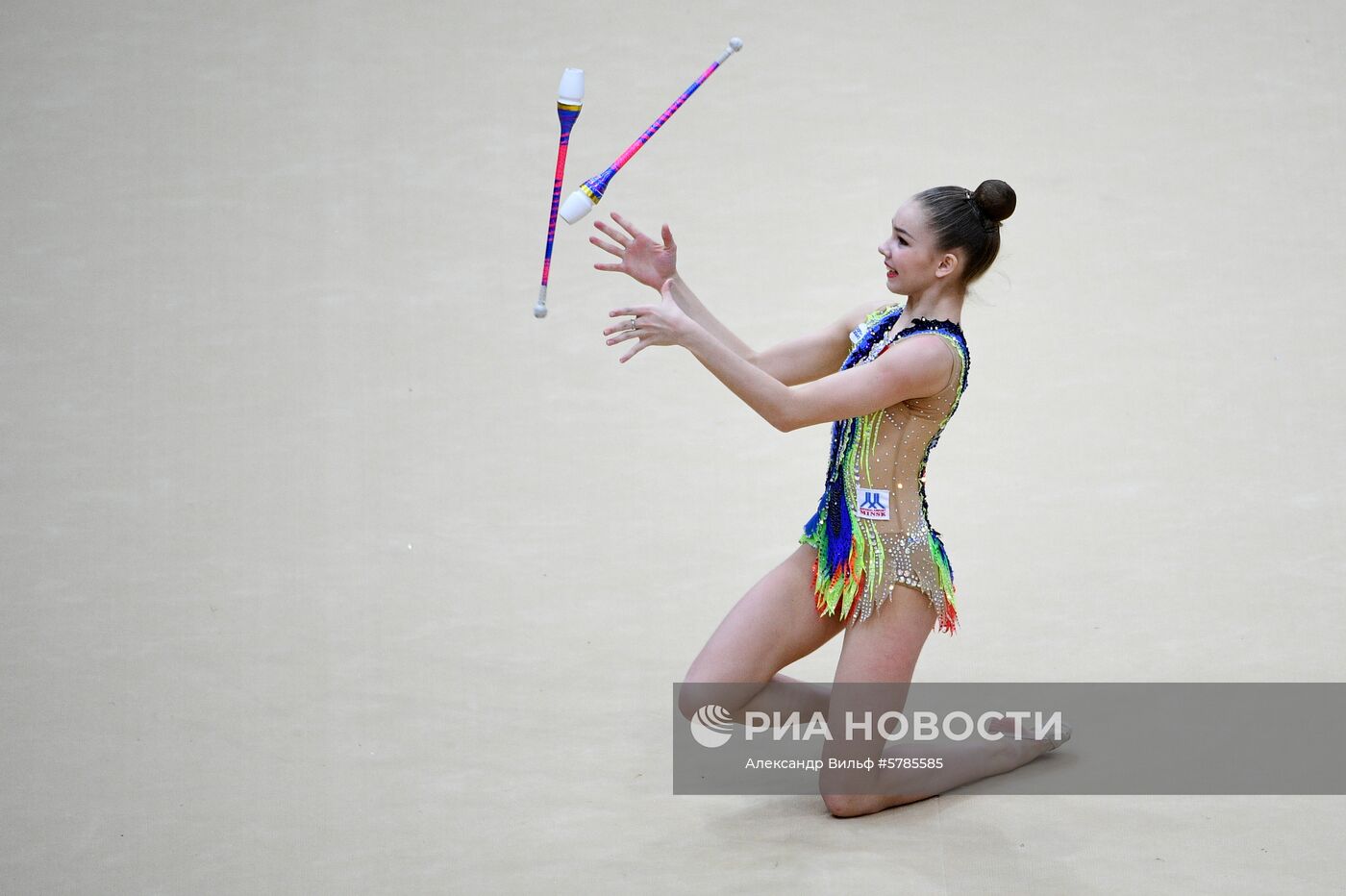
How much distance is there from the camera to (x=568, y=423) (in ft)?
14.0

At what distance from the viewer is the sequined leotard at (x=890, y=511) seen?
2633 mm

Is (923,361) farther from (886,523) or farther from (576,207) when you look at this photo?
(576,207)

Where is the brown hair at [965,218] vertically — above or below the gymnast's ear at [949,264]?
above

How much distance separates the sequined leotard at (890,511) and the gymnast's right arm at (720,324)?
8.6 inches

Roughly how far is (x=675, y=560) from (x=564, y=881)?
1350 mm

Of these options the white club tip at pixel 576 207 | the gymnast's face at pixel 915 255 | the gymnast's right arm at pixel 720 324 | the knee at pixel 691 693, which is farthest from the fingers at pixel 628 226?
the knee at pixel 691 693

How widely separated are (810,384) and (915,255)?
0.31m

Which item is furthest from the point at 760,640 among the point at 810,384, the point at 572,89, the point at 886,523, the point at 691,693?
the point at 572,89

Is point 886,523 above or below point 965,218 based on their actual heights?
below

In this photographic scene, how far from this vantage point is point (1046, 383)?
→ 4.52 m

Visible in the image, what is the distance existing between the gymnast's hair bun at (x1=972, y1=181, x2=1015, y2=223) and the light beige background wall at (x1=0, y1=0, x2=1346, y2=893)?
0.99 metres

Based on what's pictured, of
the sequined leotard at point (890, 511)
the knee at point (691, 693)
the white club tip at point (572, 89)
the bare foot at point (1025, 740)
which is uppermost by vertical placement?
the white club tip at point (572, 89)

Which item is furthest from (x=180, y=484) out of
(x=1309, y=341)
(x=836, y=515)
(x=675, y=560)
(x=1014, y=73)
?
(x=1014, y=73)

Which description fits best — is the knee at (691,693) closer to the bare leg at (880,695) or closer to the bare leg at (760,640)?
the bare leg at (760,640)
